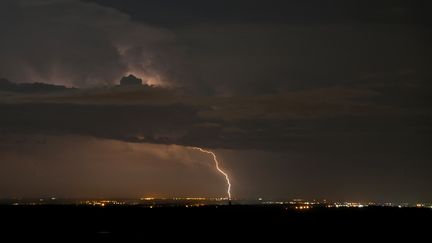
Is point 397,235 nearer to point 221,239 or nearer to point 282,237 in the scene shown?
point 282,237

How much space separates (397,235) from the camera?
73.6m

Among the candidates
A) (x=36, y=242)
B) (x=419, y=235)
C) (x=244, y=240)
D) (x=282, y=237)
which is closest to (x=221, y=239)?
(x=244, y=240)

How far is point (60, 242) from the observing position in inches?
2365

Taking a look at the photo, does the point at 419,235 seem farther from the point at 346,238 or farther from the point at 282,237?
the point at 282,237

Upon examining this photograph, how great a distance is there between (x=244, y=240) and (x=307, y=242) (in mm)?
6036

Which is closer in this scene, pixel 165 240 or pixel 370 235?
pixel 165 240

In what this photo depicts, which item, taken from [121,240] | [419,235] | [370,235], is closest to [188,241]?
[121,240]

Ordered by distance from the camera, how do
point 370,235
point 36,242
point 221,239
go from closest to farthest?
point 36,242 < point 221,239 < point 370,235

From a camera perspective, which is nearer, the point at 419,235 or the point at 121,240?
the point at 121,240

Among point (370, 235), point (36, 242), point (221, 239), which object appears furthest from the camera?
point (370, 235)

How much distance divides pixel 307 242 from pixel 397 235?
51.7 ft

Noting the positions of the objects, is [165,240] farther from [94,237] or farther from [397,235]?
[397,235]

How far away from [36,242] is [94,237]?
7.89 metres

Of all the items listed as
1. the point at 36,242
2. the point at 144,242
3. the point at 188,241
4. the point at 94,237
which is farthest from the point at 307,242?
the point at 36,242
